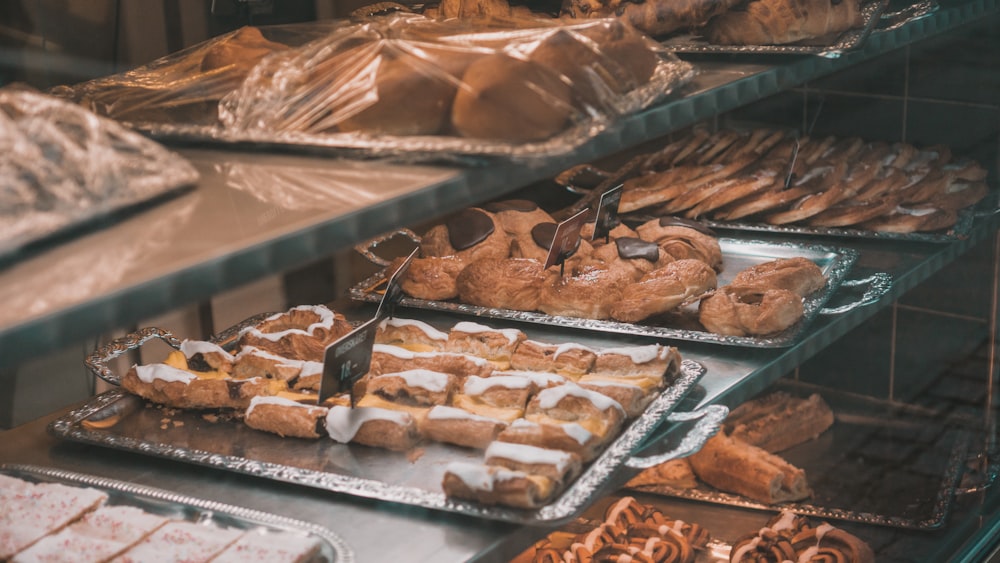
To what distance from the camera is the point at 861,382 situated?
A: 3.22 m

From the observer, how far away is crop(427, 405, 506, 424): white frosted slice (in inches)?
65.1

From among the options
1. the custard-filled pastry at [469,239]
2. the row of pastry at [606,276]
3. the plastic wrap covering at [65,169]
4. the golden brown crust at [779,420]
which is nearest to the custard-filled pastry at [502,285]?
the row of pastry at [606,276]

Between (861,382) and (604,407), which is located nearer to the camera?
(604,407)

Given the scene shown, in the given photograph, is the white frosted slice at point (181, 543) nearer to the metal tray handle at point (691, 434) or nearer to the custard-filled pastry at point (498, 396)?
the custard-filled pastry at point (498, 396)

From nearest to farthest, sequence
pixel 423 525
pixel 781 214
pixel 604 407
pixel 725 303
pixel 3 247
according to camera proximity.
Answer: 1. pixel 3 247
2. pixel 423 525
3. pixel 604 407
4. pixel 725 303
5. pixel 781 214

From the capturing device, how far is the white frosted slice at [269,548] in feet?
4.46

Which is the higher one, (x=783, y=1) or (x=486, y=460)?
(x=783, y=1)

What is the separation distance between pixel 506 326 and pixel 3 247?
4.14ft

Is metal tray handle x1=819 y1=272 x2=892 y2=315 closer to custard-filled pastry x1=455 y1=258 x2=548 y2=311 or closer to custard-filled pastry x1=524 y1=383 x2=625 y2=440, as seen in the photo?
custard-filled pastry x1=455 y1=258 x2=548 y2=311

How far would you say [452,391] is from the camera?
5.85 feet

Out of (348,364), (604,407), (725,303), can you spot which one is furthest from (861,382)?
(348,364)

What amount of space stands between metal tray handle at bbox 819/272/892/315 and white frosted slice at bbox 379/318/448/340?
2.37 feet

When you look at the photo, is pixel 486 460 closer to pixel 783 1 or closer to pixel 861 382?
pixel 783 1

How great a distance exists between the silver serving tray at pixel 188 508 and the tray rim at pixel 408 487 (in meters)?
0.09
